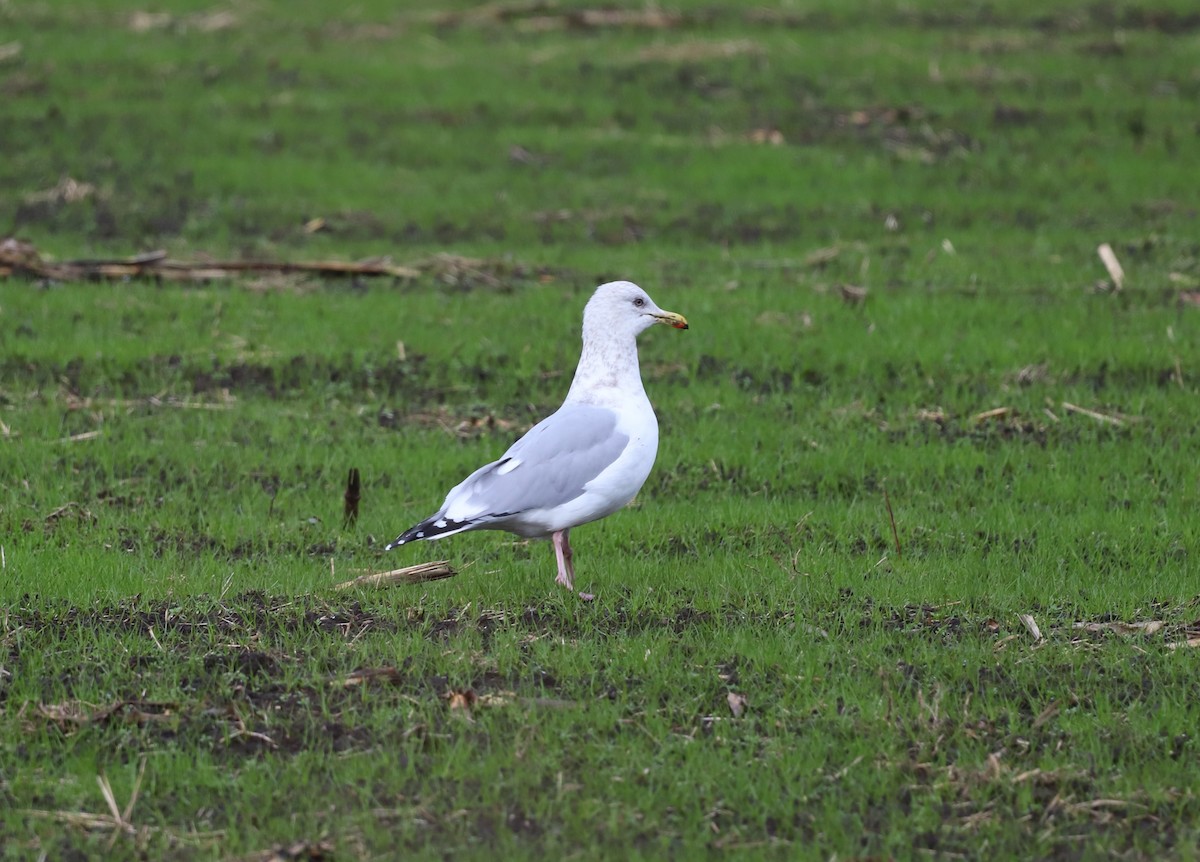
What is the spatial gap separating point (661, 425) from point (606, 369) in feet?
8.69

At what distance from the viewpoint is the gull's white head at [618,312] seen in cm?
782

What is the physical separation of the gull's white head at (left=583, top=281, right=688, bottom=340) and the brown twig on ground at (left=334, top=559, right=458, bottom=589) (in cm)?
131

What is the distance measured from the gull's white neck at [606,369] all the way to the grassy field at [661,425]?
2.83 feet

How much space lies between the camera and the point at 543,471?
7.24 meters

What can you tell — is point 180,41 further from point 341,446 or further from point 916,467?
point 916,467

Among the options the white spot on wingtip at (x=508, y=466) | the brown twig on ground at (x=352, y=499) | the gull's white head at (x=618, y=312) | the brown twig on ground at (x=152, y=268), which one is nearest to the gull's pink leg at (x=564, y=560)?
the white spot on wingtip at (x=508, y=466)

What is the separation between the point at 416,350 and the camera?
37.6ft

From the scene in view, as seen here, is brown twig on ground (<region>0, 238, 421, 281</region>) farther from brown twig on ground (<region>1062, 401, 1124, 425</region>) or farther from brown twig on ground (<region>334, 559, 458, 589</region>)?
brown twig on ground (<region>334, 559, 458, 589</region>)

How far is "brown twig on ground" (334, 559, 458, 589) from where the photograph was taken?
24.3 ft

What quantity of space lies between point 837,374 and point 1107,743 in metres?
5.63

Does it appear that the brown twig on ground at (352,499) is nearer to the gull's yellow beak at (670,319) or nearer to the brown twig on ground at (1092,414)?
the gull's yellow beak at (670,319)

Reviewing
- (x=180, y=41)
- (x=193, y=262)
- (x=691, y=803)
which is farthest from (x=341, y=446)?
(x=180, y=41)

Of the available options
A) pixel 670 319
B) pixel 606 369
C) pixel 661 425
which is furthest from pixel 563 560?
pixel 661 425

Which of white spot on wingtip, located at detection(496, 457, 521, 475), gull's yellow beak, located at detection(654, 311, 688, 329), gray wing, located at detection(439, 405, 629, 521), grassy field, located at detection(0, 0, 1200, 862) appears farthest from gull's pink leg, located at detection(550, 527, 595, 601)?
gull's yellow beak, located at detection(654, 311, 688, 329)
